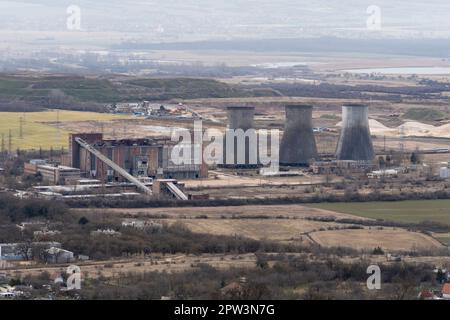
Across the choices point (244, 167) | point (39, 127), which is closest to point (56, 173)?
point (244, 167)

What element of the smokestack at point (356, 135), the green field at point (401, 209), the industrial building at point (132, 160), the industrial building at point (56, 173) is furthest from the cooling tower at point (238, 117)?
the green field at point (401, 209)

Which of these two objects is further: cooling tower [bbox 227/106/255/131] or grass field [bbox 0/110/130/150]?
grass field [bbox 0/110/130/150]

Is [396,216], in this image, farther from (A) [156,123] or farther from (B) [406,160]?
(A) [156,123]

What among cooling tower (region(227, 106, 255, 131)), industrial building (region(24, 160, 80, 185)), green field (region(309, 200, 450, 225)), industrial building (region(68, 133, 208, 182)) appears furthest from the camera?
cooling tower (region(227, 106, 255, 131))

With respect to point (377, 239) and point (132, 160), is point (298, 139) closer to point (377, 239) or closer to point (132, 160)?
point (132, 160)

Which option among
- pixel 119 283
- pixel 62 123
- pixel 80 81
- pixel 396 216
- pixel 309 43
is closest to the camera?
pixel 119 283

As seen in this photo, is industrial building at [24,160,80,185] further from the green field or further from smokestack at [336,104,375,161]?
smokestack at [336,104,375,161]

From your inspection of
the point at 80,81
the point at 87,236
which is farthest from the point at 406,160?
the point at 80,81

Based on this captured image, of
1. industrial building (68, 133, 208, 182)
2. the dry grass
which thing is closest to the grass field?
industrial building (68, 133, 208, 182)

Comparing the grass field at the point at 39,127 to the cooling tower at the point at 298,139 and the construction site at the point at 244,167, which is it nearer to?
the construction site at the point at 244,167
